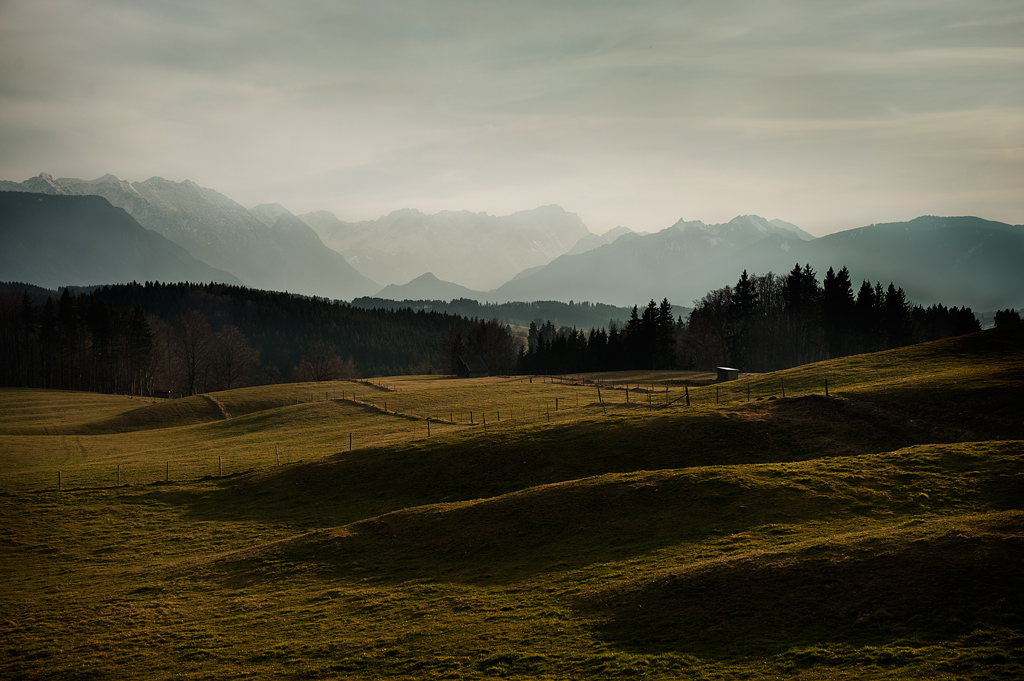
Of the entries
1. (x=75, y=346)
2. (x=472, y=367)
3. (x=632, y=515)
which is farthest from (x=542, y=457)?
(x=75, y=346)

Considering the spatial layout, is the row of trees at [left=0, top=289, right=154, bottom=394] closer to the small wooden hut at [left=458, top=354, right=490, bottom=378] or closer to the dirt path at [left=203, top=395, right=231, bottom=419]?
the dirt path at [left=203, top=395, right=231, bottom=419]

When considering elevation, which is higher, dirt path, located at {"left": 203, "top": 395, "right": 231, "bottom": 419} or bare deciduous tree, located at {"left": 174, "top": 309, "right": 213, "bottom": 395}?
bare deciduous tree, located at {"left": 174, "top": 309, "right": 213, "bottom": 395}

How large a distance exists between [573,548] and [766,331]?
445 ft

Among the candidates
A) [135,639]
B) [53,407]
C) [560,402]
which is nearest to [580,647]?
[135,639]

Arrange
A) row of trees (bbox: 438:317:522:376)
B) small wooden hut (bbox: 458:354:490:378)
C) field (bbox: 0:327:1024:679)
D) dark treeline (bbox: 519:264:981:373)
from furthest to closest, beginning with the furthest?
row of trees (bbox: 438:317:522:376), small wooden hut (bbox: 458:354:490:378), dark treeline (bbox: 519:264:981:373), field (bbox: 0:327:1024:679)

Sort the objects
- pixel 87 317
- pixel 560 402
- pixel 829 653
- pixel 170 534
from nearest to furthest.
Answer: pixel 829 653 < pixel 170 534 < pixel 560 402 < pixel 87 317

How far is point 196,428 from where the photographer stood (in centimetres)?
8212

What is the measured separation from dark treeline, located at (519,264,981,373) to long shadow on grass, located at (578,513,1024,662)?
113067 millimetres

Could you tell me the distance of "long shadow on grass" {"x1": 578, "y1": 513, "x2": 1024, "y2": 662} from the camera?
54.9ft

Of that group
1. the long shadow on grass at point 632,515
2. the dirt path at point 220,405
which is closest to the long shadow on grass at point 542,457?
the long shadow on grass at point 632,515

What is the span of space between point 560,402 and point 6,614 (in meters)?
59.5

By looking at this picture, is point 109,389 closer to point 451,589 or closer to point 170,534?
point 170,534

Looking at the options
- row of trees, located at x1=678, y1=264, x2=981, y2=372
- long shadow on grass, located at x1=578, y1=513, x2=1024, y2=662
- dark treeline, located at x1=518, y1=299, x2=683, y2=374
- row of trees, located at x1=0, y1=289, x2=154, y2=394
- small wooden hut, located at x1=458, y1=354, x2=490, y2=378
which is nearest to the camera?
long shadow on grass, located at x1=578, y1=513, x2=1024, y2=662

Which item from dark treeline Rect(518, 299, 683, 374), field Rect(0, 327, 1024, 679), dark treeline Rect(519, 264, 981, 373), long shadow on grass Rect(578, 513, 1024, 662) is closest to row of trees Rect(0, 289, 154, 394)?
field Rect(0, 327, 1024, 679)
